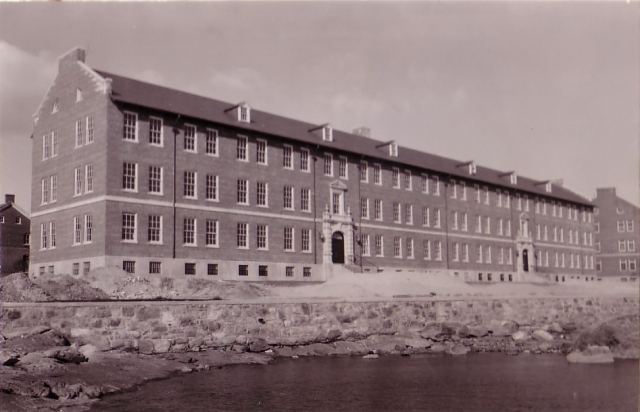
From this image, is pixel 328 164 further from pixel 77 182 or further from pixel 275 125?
pixel 77 182

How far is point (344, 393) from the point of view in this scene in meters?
18.6

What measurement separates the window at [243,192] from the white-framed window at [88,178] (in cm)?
921

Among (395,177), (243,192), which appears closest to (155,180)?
(243,192)

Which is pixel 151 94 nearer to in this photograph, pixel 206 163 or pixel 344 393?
pixel 206 163

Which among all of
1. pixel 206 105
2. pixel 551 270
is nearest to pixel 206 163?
pixel 206 105

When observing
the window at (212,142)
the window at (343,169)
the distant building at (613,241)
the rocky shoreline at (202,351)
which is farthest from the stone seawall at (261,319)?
the distant building at (613,241)

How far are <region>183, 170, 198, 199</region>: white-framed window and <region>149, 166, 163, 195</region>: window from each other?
5.55 ft

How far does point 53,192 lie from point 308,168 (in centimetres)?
1689

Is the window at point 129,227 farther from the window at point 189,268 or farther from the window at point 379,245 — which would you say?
the window at point 379,245

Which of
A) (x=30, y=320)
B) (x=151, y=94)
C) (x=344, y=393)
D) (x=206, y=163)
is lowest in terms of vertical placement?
(x=344, y=393)

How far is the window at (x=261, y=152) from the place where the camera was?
135 ft

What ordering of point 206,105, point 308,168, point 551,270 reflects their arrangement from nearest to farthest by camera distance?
1. point 206,105
2. point 308,168
3. point 551,270

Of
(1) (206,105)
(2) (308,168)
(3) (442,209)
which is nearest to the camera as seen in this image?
(1) (206,105)

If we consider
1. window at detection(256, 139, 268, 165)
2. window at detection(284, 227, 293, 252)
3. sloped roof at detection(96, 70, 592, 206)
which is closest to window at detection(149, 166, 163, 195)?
sloped roof at detection(96, 70, 592, 206)
